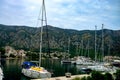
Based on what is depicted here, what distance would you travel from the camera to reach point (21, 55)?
16012 cm

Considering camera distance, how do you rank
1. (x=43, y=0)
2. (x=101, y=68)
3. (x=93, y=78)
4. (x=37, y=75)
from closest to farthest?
(x=93, y=78) → (x=37, y=75) → (x=43, y=0) → (x=101, y=68)

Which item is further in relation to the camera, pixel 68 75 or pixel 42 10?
pixel 42 10

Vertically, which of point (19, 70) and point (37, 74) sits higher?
point (37, 74)

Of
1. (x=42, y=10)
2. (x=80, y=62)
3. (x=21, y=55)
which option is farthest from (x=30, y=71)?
(x=21, y=55)

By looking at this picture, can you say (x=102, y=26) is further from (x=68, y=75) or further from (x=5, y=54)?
(x=5, y=54)

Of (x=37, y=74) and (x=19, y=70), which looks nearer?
(x=37, y=74)

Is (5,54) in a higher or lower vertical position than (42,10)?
lower

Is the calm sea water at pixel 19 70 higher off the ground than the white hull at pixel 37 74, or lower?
lower

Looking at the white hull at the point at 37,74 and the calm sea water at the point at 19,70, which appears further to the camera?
the calm sea water at the point at 19,70

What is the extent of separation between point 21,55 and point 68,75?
411ft

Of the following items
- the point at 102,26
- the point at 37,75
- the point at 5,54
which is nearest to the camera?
the point at 37,75

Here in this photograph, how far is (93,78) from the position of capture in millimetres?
27516

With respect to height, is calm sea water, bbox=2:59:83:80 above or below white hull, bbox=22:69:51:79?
below

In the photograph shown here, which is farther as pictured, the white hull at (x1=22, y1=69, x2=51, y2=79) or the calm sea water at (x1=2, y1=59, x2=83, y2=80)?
the calm sea water at (x1=2, y1=59, x2=83, y2=80)
